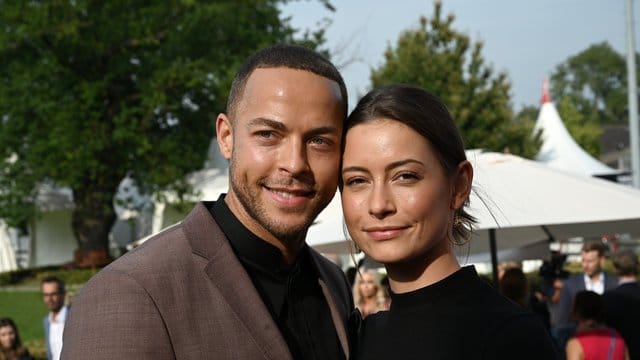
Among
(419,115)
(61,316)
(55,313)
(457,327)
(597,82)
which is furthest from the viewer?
(597,82)

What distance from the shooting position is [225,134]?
2824 millimetres

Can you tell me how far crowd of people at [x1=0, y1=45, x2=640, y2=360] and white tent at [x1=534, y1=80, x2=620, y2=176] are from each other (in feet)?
90.9

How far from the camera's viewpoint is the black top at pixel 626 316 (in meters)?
6.88

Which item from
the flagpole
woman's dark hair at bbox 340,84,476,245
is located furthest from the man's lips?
the flagpole

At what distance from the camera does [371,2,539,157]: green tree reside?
24.0 meters

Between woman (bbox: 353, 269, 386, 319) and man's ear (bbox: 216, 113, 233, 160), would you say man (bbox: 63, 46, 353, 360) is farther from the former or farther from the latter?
woman (bbox: 353, 269, 386, 319)

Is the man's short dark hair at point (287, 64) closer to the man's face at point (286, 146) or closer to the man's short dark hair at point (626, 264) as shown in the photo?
the man's face at point (286, 146)

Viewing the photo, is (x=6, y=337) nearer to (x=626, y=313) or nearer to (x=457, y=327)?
(x=626, y=313)

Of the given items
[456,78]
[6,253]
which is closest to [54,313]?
[456,78]

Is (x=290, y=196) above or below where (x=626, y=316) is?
above

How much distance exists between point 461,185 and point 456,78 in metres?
22.1

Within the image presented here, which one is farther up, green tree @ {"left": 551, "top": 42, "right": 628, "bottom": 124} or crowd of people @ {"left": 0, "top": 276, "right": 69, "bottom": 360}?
green tree @ {"left": 551, "top": 42, "right": 628, "bottom": 124}

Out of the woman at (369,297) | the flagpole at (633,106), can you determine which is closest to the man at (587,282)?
the woman at (369,297)

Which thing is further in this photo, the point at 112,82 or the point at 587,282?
the point at 112,82
